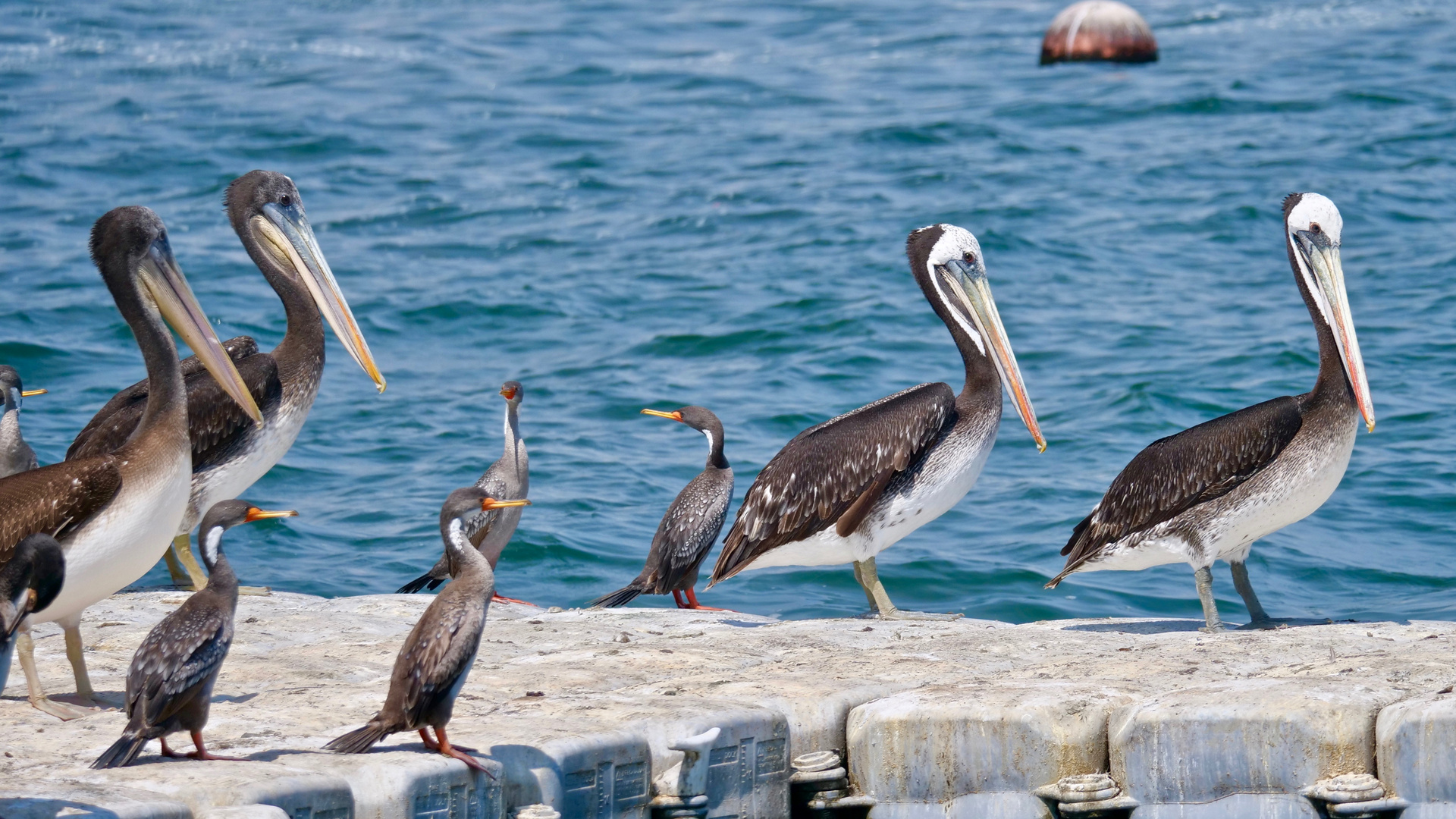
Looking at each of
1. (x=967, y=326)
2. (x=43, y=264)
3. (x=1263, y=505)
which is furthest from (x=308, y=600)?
(x=43, y=264)

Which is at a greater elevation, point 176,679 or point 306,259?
point 306,259

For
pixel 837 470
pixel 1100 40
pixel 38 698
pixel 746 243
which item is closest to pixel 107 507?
pixel 38 698

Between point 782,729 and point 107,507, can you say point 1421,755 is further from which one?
point 107,507

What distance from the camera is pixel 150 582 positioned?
8.32 meters

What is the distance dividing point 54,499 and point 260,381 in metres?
2.06

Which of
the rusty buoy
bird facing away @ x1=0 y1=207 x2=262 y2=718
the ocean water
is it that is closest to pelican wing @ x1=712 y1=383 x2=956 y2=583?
the ocean water

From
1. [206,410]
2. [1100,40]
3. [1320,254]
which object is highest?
[1100,40]

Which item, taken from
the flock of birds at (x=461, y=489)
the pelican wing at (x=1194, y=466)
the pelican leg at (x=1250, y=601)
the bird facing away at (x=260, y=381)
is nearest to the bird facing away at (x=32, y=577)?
the flock of birds at (x=461, y=489)

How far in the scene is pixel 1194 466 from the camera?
6.59 m

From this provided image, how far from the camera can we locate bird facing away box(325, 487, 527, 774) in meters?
4.25

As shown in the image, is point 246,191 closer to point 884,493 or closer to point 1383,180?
point 884,493

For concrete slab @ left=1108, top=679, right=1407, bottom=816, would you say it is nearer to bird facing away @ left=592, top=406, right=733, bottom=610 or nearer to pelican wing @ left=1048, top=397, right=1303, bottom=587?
pelican wing @ left=1048, top=397, right=1303, bottom=587

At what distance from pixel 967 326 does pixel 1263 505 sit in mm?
1641

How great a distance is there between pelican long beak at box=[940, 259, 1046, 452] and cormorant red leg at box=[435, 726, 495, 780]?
3799mm
